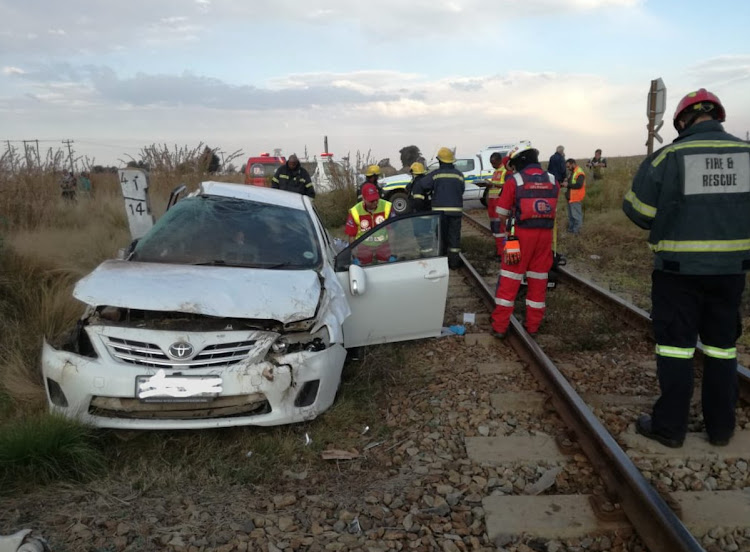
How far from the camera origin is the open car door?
15.5 feet

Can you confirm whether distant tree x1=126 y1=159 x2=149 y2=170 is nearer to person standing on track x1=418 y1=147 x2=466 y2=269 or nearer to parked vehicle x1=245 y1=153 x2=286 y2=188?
parked vehicle x1=245 y1=153 x2=286 y2=188

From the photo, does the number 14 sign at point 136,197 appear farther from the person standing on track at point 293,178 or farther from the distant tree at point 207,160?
the distant tree at point 207,160

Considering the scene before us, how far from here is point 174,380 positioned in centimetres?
335

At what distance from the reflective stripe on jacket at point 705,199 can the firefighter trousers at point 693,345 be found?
17cm

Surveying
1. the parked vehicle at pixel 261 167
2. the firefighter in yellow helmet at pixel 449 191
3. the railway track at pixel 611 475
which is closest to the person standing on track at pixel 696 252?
the railway track at pixel 611 475

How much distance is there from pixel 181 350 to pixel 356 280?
1.57 metres

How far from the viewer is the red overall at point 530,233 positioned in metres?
5.58

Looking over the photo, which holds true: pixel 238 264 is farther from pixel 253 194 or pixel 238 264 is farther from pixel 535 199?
pixel 535 199

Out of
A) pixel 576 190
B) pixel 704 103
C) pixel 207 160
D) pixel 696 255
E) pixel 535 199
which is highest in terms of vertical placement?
pixel 207 160

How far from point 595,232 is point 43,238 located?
10.4 meters

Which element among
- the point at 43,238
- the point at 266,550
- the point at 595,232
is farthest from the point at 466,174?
the point at 266,550

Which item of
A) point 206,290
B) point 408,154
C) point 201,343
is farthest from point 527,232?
point 408,154

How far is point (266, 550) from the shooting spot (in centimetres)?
273

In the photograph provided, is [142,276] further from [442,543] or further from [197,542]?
[442,543]
